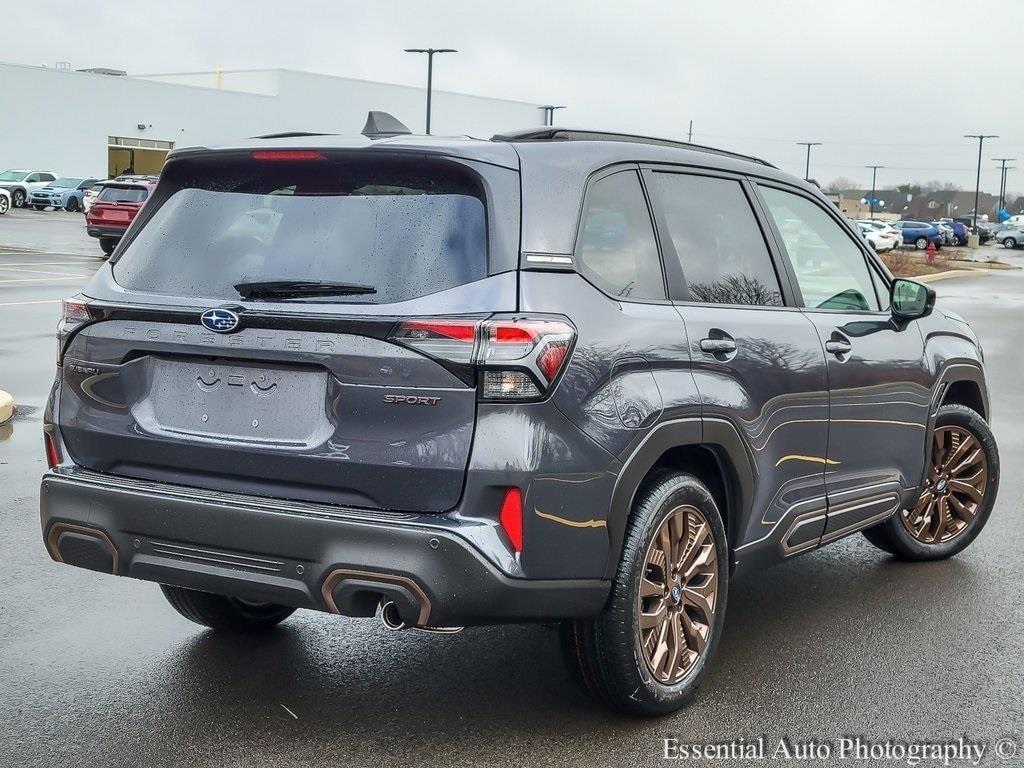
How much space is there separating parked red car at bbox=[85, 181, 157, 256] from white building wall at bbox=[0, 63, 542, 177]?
36.7 m

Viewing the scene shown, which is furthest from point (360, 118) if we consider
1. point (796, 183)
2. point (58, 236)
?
point (796, 183)

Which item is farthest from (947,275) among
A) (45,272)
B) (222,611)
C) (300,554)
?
(300,554)

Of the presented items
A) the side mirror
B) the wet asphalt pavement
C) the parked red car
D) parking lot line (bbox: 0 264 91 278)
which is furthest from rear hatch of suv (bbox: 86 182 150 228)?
the side mirror

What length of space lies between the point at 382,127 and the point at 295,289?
2.73 ft

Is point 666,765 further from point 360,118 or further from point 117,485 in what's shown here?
→ point 360,118

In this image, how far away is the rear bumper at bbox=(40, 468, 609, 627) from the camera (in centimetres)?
370

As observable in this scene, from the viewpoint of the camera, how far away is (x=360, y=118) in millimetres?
87625

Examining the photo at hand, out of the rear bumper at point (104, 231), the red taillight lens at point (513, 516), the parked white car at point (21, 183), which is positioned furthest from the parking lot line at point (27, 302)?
the parked white car at point (21, 183)

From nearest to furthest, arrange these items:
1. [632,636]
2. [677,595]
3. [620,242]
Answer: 1. [632,636]
2. [620,242]
3. [677,595]

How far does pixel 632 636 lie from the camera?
414cm

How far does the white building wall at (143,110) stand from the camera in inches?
2781

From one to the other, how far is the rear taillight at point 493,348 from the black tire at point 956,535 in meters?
3.17

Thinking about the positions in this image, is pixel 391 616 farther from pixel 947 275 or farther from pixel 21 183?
pixel 21 183

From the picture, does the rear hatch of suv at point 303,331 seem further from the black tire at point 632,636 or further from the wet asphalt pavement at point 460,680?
the wet asphalt pavement at point 460,680
